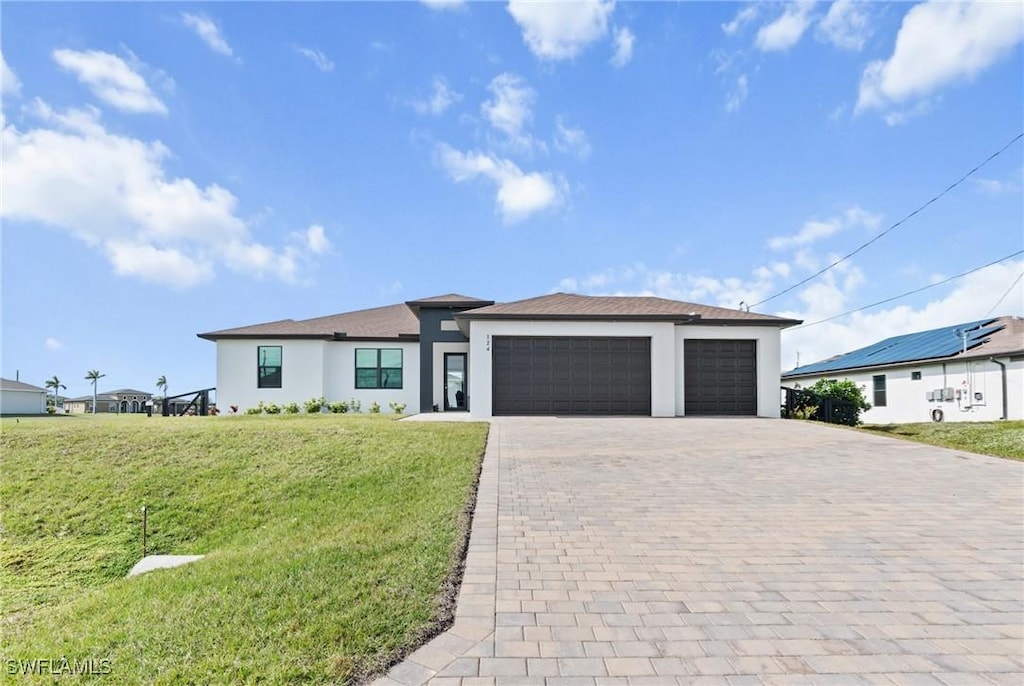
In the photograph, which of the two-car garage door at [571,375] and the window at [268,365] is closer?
the two-car garage door at [571,375]

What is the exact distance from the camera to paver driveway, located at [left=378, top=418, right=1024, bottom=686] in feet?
8.73

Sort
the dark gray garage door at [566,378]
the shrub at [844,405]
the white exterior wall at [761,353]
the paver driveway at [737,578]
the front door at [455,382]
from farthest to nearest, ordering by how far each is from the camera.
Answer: the front door at [455,382]
the shrub at [844,405]
the white exterior wall at [761,353]
the dark gray garage door at [566,378]
the paver driveway at [737,578]

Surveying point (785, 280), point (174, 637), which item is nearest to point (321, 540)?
point (174, 637)

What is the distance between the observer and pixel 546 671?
257cm

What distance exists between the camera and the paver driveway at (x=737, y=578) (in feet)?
8.73

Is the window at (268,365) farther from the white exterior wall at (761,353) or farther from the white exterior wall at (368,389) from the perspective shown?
the white exterior wall at (761,353)

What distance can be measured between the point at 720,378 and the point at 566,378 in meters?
5.38

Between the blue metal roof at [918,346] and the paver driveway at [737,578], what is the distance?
51.0 feet

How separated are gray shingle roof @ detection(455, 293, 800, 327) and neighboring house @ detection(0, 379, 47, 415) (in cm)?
3567

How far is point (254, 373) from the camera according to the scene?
19.3 m

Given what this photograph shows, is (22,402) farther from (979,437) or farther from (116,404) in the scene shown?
(979,437)

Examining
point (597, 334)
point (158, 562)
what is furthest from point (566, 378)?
point (158, 562)

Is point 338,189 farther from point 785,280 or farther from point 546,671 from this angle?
point 785,280

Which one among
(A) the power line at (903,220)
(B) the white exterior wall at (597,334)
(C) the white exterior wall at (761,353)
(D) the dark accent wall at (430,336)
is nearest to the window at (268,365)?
(D) the dark accent wall at (430,336)
